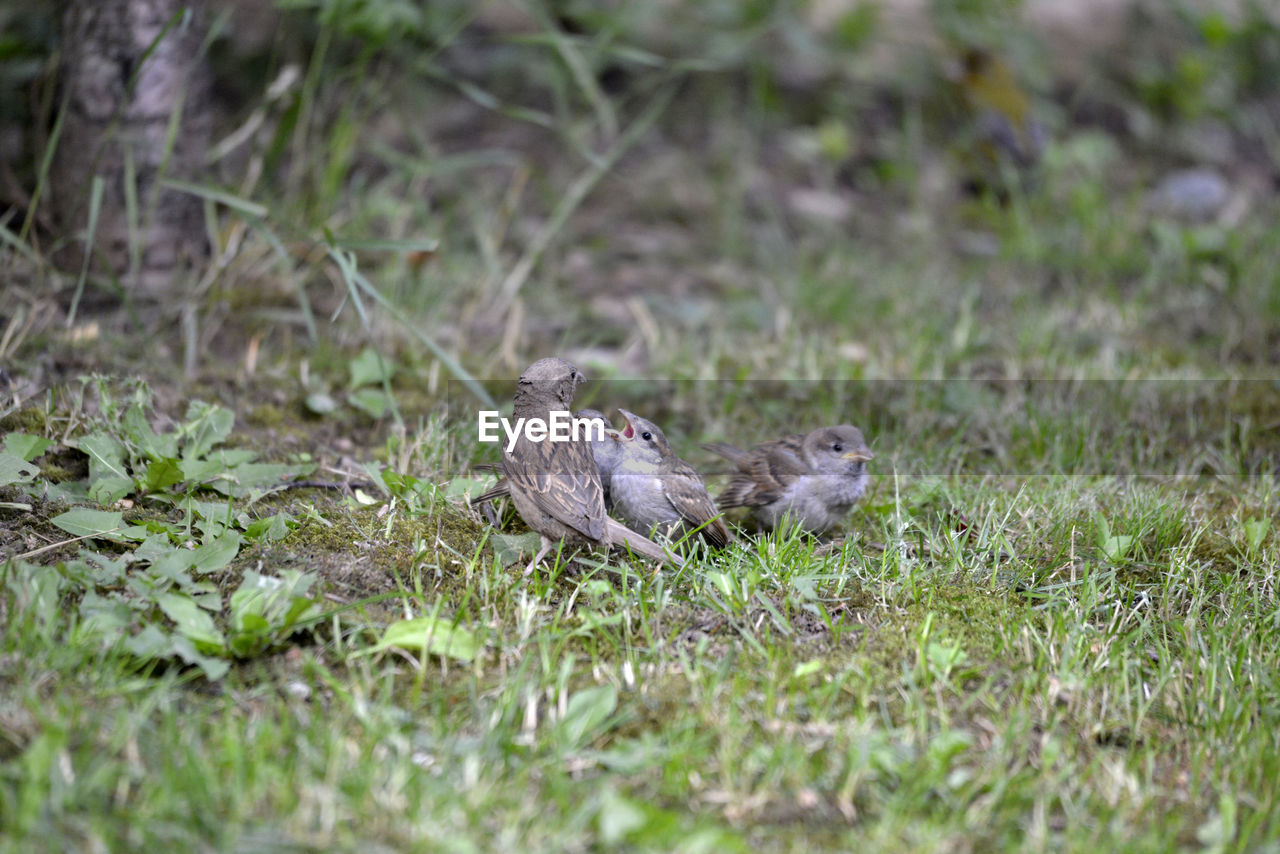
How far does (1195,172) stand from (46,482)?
26.6ft

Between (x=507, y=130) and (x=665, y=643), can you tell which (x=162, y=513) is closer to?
(x=665, y=643)

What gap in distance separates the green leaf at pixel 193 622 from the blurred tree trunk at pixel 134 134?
7.90ft

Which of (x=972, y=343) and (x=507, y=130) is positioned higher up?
(x=507, y=130)

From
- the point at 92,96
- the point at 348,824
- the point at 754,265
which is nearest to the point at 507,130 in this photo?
the point at 754,265

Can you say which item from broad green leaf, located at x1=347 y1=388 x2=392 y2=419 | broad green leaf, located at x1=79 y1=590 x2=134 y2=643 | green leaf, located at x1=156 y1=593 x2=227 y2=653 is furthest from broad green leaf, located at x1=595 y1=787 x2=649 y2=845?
broad green leaf, located at x1=347 y1=388 x2=392 y2=419

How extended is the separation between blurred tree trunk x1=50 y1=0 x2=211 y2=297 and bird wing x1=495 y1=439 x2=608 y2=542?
2430mm

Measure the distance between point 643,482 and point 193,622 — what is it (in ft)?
5.23

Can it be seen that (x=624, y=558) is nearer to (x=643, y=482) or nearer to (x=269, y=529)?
(x=643, y=482)

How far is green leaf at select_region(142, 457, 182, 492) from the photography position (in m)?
3.78

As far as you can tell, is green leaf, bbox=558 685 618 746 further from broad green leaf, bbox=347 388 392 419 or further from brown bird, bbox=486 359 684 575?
broad green leaf, bbox=347 388 392 419

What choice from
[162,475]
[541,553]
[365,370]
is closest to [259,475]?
[162,475]

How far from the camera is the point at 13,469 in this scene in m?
3.54

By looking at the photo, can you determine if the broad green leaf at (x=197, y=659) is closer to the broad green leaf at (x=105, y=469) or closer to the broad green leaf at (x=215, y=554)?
the broad green leaf at (x=215, y=554)

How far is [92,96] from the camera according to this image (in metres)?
4.95
